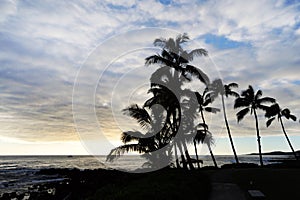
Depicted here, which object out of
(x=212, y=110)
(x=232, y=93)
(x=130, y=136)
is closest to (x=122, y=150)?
(x=130, y=136)

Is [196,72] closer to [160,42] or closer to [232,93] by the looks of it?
[160,42]

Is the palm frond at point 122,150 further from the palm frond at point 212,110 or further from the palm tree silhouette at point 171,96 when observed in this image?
the palm frond at point 212,110

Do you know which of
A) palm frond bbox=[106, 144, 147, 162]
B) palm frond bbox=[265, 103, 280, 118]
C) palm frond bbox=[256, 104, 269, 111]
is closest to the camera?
palm frond bbox=[106, 144, 147, 162]

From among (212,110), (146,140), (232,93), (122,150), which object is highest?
(232,93)

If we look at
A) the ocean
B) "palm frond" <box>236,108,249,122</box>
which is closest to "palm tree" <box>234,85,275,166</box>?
"palm frond" <box>236,108,249,122</box>

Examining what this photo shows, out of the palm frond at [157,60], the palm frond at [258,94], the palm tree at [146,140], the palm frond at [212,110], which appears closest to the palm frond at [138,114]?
the palm tree at [146,140]

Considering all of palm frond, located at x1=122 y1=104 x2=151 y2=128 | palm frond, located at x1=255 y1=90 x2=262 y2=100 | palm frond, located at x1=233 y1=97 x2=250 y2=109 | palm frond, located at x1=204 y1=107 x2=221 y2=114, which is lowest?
palm frond, located at x1=122 y1=104 x2=151 y2=128

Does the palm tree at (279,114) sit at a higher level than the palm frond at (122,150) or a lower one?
higher

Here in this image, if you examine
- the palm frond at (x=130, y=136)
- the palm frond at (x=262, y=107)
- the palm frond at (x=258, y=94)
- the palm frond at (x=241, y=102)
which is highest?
the palm frond at (x=258, y=94)

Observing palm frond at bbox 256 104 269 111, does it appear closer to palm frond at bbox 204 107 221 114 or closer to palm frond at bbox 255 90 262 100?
palm frond at bbox 255 90 262 100

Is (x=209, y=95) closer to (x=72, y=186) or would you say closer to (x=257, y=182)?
(x=72, y=186)

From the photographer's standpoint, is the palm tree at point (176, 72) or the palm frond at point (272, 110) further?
the palm frond at point (272, 110)

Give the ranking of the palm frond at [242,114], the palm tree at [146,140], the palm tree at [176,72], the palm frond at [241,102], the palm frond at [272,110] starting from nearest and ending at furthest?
the palm tree at [146,140] < the palm tree at [176,72] < the palm frond at [241,102] < the palm frond at [242,114] < the palm frond at [272,110]

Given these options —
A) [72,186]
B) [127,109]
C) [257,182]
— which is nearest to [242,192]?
[257,182]
